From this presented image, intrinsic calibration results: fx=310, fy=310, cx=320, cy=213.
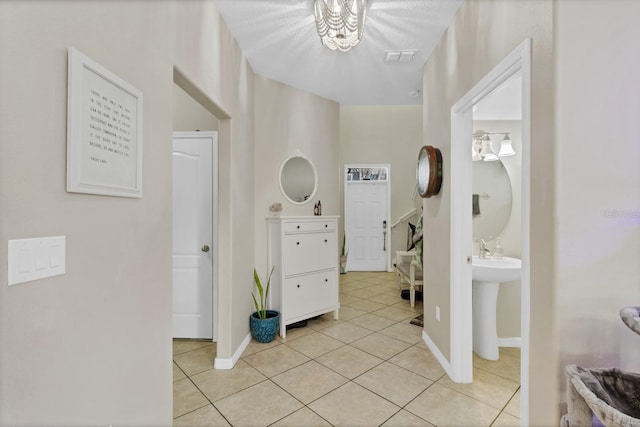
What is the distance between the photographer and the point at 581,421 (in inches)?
40.9

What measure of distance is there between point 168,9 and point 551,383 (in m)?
2.36

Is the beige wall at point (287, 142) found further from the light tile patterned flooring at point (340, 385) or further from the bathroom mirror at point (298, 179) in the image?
the light tile patterned flooring at point (340, 385)

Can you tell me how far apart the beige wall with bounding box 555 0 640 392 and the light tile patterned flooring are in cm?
97

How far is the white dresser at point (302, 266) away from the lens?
3029 millimetres

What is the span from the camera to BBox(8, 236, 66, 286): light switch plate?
0.79 m

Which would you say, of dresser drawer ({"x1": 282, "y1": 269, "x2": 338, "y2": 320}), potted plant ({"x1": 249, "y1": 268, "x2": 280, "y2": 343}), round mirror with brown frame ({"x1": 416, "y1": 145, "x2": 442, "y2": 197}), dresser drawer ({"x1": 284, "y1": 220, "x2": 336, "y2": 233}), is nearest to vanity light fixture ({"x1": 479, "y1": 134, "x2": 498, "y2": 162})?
round mirror with brown frame ({"x1": 416, "y1": 145, "x2": 442, "y2": 197})

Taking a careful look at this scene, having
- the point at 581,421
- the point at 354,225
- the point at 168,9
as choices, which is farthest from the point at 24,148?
the point at 354,225

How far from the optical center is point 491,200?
284 centimetres

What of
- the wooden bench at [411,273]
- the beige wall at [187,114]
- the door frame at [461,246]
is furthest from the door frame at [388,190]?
the door frame at [461,246]

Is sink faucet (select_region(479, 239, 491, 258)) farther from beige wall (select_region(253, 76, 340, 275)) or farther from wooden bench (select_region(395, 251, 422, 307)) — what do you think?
Answer: beige wall (select_region(253, 76, 340, 275))

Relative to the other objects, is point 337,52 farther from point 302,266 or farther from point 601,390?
point 601,390

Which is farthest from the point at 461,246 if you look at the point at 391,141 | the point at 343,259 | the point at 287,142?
the point at 391,141

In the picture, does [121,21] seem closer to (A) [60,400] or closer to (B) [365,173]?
(A) [60,400]

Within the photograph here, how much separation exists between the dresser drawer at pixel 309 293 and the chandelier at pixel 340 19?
2125 millimetres
